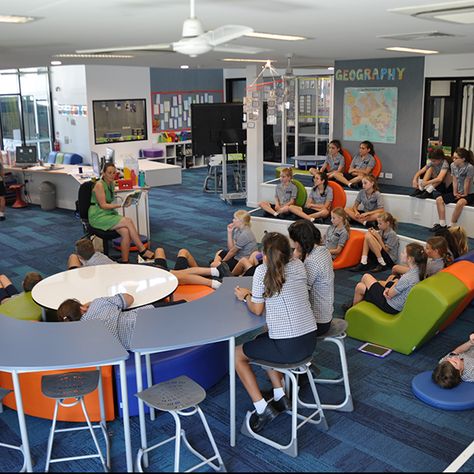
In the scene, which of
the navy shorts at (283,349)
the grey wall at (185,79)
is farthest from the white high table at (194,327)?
the grey wall at (185,79)

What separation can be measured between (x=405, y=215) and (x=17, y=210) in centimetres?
746

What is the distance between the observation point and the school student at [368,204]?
27.8 ft

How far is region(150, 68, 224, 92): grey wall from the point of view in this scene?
51.3 ft

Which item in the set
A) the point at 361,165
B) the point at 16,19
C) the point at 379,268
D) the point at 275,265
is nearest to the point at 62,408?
the point at 275,265

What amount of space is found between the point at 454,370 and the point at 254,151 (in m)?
7.22

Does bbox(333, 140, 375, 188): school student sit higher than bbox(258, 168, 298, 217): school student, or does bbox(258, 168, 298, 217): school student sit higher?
bbox(333, 140, 375, 188): school student

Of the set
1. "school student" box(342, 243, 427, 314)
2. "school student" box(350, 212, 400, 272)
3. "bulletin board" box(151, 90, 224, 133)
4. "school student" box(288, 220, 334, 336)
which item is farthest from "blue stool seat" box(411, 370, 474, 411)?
"bulletin board" box(151, 90, 224, 133)

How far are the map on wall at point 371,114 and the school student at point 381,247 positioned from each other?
3.90 meters

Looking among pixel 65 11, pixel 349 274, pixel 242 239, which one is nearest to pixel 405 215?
pixel 349 274

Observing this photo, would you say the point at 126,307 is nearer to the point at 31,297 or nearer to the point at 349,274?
the point at 31,297

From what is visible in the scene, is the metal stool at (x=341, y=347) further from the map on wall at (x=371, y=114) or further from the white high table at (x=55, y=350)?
the map on wall at (x=371, y=114)

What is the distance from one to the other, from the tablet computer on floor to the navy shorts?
1587mm

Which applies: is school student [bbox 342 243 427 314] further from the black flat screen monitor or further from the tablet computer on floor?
the black flat screen monitor

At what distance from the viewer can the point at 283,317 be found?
12.4ft
